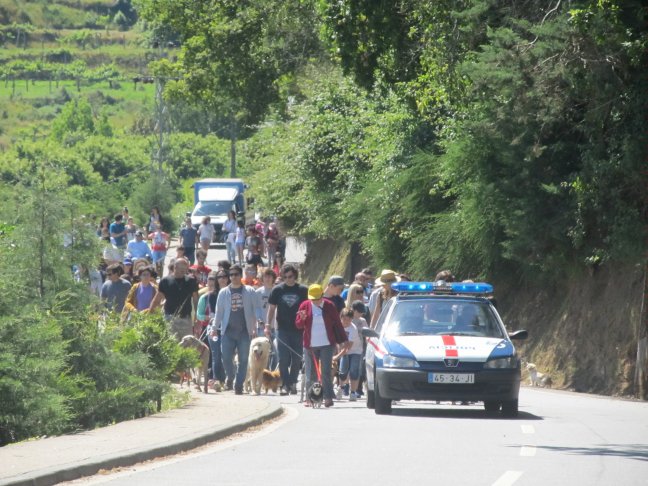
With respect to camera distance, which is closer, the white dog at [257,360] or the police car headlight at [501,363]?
the police car headlight at [501,363]

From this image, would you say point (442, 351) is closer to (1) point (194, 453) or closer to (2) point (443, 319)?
(2) point (443, 319)

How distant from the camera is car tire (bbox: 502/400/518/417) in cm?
1755

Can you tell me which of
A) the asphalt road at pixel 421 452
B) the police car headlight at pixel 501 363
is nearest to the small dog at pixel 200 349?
the asphalt road at pixel 421 452

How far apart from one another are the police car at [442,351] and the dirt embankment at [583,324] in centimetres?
684

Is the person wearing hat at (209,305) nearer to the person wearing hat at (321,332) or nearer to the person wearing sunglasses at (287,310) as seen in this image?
the person wearing sunglasses at (287,310)

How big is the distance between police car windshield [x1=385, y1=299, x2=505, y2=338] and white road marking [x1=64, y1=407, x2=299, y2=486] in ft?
5.95

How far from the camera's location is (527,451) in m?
13.2

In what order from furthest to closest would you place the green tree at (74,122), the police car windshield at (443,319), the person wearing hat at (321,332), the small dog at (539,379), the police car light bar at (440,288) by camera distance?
the green tree at (74,122)
the small dog at (539,379)
the person wearing hat at (321,332)
the police car light bar at (440,288)
the police car windshield at (443,319)

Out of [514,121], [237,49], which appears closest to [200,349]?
[514,121]

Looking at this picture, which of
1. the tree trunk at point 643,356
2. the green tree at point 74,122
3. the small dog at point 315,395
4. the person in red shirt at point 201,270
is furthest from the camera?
the green tree at point 74,122

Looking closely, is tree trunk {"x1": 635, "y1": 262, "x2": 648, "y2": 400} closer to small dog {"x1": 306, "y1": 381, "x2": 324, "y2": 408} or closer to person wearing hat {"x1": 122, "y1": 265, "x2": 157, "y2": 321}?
A: small dog {"x1": 306, "y1": 381, "x2": 324, "y2": 408}

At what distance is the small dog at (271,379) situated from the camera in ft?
69.2

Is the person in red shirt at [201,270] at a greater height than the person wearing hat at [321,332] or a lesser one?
greater

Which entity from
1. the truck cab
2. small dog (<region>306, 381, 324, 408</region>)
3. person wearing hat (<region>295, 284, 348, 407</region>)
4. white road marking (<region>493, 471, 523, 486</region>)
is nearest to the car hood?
person wearing hat (<region>295, 284, 348, 407</region>)
